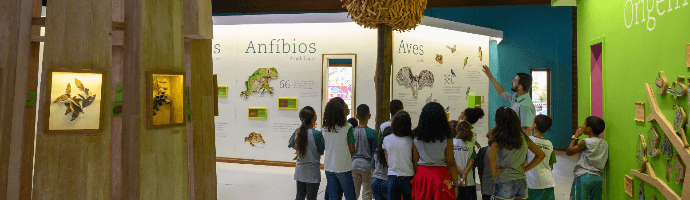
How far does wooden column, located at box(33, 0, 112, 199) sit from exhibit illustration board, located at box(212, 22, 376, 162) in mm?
5104

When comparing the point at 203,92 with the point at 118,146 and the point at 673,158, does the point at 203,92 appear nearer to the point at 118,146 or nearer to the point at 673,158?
the point at 118,146

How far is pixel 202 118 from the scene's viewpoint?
2.22m

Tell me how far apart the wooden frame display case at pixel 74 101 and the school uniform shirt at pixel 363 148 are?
Answer: 86.0 inches

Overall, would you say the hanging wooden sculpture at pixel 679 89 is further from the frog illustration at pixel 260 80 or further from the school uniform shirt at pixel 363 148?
the frog illustration at pixel 260 80

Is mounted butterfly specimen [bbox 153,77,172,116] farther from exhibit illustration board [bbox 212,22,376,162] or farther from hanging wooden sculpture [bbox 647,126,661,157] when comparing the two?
exhibit illustration board [bbox 212,22,376,162]

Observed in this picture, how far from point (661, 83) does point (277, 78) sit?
5250 millimetres

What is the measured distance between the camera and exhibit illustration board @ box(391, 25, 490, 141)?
264 inches

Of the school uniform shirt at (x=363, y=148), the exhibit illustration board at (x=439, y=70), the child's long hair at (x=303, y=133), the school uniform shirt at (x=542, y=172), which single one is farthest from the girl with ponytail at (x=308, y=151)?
the exhibit illustration board at (x=439, y=70)

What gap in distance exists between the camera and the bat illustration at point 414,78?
22.0 ft

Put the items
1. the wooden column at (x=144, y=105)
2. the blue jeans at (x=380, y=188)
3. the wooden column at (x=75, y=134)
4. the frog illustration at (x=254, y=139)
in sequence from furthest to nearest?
the frog illustration at (x=254, y=139)
the blue jeans at (x=380, y=188)
the wooden column at (x=144, y=105)
the wooden column at (x=75, y=134)

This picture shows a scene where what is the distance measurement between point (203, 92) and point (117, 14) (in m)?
0.55

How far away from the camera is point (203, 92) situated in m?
2.22

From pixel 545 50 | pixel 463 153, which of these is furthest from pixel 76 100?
pixel 545 50

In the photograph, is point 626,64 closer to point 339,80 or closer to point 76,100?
point 76,100
